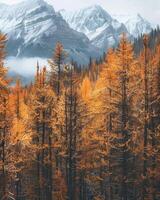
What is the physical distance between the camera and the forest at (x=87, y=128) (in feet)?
117

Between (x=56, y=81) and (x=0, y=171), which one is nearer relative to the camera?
(x=0, y=171)

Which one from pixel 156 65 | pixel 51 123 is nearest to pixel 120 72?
pixel 156 65

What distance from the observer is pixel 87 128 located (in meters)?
46.0

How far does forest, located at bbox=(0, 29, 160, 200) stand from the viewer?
3581 cm

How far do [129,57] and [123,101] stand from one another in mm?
3317

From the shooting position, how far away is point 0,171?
32.6 meters

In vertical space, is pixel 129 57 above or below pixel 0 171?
above

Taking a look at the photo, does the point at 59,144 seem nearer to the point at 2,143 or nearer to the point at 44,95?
the point at 44,95

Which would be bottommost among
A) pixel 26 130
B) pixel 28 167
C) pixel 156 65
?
pixel 28 167

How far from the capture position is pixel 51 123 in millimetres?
41719

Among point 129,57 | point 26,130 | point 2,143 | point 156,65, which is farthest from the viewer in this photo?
point 26,130

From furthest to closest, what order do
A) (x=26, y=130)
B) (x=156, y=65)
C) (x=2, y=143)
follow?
(x=26, y=130) < (x=156, y=65) < (x=2, y=143)

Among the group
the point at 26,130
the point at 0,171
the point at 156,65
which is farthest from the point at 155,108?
A: the point at 0,171

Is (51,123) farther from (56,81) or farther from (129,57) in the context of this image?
(129,57)
